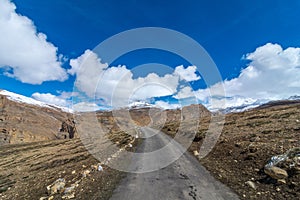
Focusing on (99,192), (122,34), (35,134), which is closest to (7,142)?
(35,134)

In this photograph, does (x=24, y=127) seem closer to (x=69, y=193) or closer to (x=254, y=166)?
(x=69, y=193)

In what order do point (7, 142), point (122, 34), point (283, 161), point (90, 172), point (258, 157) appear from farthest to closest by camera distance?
point (7, 142)
point (122, 34)
point (90, 172)
point (258, 157)
point (283, 161)

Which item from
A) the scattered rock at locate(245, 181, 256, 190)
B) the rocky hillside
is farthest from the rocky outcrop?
the scattered rock at locate(245, 181, 256, 190)

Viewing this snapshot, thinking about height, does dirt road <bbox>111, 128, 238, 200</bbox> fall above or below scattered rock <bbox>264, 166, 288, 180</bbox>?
below

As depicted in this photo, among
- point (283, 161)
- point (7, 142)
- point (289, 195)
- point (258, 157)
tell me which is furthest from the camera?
point (7, 142)

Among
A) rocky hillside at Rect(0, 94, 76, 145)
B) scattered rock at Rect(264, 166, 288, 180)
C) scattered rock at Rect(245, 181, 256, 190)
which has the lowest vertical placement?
scattered rock at Rect(245, 181, 256, 190)

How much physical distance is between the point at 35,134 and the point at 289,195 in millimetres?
136143

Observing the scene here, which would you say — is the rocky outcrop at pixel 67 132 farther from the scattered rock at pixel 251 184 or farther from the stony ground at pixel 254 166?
the scattered rock at pixel 251 184

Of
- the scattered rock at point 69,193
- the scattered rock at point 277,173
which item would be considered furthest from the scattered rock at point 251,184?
the scattered rock at point 69,193

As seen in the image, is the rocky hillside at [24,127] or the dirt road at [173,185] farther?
the rocky hillside at [24,127]

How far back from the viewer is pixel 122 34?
20531 millimetres

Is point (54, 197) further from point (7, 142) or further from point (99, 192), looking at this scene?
point (7, 142)

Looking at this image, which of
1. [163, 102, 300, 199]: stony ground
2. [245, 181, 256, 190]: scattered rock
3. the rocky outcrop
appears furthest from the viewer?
the rocky outcrop

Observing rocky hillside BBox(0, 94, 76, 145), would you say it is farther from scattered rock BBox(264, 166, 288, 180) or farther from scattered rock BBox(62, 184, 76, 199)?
scattered rock BBox(264, 166, 288, 180)
